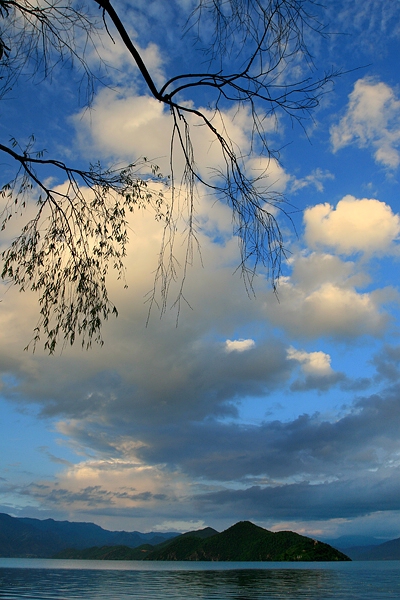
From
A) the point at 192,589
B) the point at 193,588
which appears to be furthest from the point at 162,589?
the point at 193,588

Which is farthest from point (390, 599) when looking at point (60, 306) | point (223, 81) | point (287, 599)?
point (223, 81)

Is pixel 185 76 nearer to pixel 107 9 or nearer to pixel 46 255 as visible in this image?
pixel 107 9

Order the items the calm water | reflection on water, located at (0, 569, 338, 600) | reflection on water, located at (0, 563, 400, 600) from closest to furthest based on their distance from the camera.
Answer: reflection on water, located at (0, 563, 400, 600), reflection on water, located at (0, 569, 338, 600), the calm water

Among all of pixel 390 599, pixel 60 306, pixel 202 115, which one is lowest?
pixel 390 599

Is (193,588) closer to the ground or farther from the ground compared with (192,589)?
closer to the ground

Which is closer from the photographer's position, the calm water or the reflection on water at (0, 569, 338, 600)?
the reflection on water at (0, 569, 338, 600)

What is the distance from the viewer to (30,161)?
8492 millimetres

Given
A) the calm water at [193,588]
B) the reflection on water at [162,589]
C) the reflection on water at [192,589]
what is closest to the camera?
the reflection on water at [192,589]

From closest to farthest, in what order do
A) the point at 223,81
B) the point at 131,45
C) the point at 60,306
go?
the point at 131,45 < the point at 223,81 < the point at 60,306

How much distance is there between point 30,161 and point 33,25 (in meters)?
2.23

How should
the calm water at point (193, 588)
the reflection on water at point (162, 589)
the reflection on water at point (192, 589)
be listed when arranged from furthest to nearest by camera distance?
the calm water at point (193, 588) < the reflection on water at point (162, 589) < the reflection on water at point (192, 589)

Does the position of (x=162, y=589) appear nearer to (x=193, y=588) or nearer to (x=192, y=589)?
(x=192, y=589)

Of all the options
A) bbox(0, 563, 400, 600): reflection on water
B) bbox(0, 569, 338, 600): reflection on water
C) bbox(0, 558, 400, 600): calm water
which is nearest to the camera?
bbox(0, 563, 400, 600): reflection on water

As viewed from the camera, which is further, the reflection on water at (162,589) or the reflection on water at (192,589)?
the reflection on water at (162,589)
